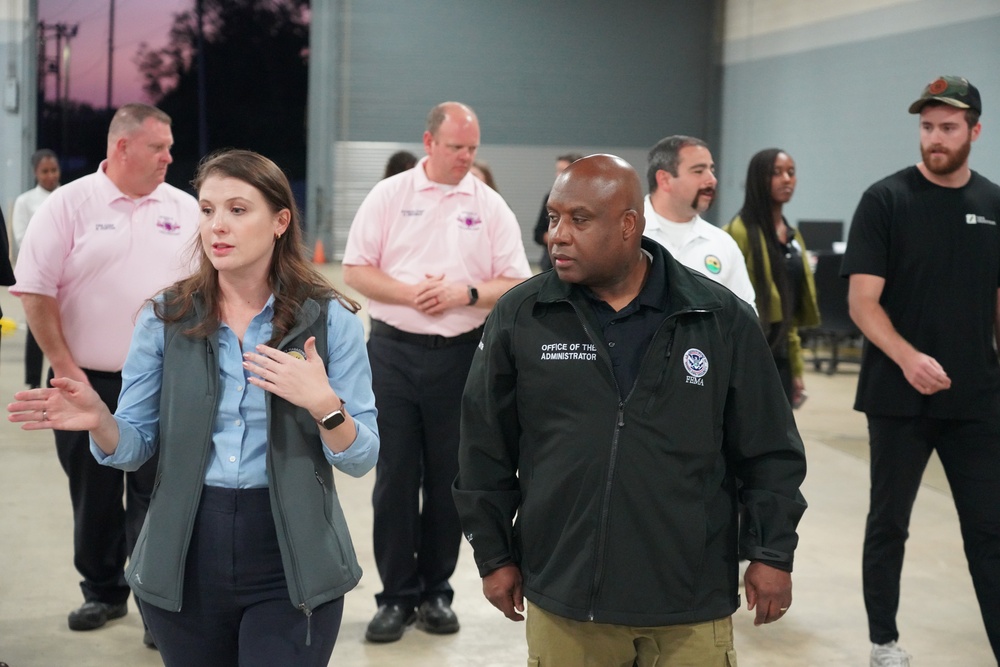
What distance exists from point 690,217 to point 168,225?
184 cm

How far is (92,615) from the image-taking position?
4.11 metres

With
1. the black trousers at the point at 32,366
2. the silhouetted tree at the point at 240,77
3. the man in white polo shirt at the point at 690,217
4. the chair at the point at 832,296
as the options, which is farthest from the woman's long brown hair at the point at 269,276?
the silhouetted tree at the point at 240,77

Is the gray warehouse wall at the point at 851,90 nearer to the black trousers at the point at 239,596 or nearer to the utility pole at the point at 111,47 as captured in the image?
the black trousers at the point at 239,596

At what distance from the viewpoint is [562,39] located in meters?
17.5

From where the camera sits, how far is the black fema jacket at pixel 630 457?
7.04 feet

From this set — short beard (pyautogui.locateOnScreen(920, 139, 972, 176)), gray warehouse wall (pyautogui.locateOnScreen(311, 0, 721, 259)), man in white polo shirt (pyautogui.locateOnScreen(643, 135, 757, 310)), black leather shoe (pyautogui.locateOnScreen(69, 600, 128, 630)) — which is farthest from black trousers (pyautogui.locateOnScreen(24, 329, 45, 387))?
gray warehouse wall (pyautogui.locateOnScreen(311, 0, 721, 259))

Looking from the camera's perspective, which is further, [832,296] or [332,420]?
[832,296]

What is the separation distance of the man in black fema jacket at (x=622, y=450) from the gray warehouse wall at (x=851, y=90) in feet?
30.8

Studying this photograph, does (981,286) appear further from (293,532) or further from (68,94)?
(68,94)

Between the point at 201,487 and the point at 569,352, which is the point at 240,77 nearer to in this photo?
the point at 201,487

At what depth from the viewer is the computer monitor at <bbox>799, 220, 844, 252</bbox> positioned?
1267 centimetres

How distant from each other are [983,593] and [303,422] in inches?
93.7

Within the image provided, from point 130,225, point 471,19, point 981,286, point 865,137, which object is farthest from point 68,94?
point 981,286

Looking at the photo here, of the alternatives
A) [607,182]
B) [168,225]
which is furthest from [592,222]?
[168,225]
